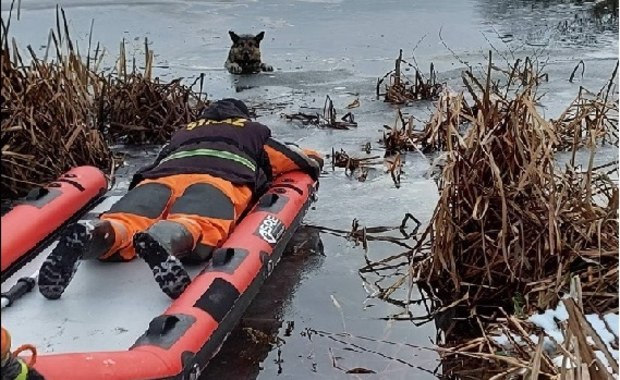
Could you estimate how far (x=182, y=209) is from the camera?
3998 millimetres

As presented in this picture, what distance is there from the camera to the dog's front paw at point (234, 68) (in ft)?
29.7

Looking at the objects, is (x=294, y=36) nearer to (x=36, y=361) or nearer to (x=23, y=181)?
(x=23, y=181)

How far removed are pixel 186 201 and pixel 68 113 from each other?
1.64 meters

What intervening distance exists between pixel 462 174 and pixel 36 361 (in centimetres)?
186

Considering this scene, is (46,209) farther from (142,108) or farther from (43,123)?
(142,108)

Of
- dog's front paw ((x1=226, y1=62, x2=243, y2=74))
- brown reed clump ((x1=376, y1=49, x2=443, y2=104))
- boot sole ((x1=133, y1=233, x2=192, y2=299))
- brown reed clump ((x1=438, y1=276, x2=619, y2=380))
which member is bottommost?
dog's front paw ((x1=226, y1=62, x2=243, y2=74))

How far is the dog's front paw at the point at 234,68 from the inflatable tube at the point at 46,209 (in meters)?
4.19

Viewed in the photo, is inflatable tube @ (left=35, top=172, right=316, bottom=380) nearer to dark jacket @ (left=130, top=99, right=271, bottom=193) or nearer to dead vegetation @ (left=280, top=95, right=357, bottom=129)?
dark jacket @ (left=130, top=99, right=271, bottom=193)

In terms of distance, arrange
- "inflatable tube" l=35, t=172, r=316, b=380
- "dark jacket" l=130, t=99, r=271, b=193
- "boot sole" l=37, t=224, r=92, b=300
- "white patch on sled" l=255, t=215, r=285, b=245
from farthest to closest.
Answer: "dark jacket" l=130, t=99, r=271, b=193 < "white patch on sled" l=255, t=215, r=285, b=245 < "boot sole" l=37, t=224, r=92, b=300 < "inflatable tube" l=35, t=172, r=316, b=380

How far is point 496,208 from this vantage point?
3697 mm

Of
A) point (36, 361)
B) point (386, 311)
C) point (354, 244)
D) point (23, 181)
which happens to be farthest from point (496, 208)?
point (23, 181)

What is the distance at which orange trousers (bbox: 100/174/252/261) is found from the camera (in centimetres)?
385

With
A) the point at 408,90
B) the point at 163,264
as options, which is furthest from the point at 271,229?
the point at 408,90

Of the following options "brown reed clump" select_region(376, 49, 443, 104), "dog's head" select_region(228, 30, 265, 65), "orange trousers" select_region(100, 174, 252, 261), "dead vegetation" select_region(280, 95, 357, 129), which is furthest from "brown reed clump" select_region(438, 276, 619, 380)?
"dog's head" select_region(228, 30, 265, 65)
